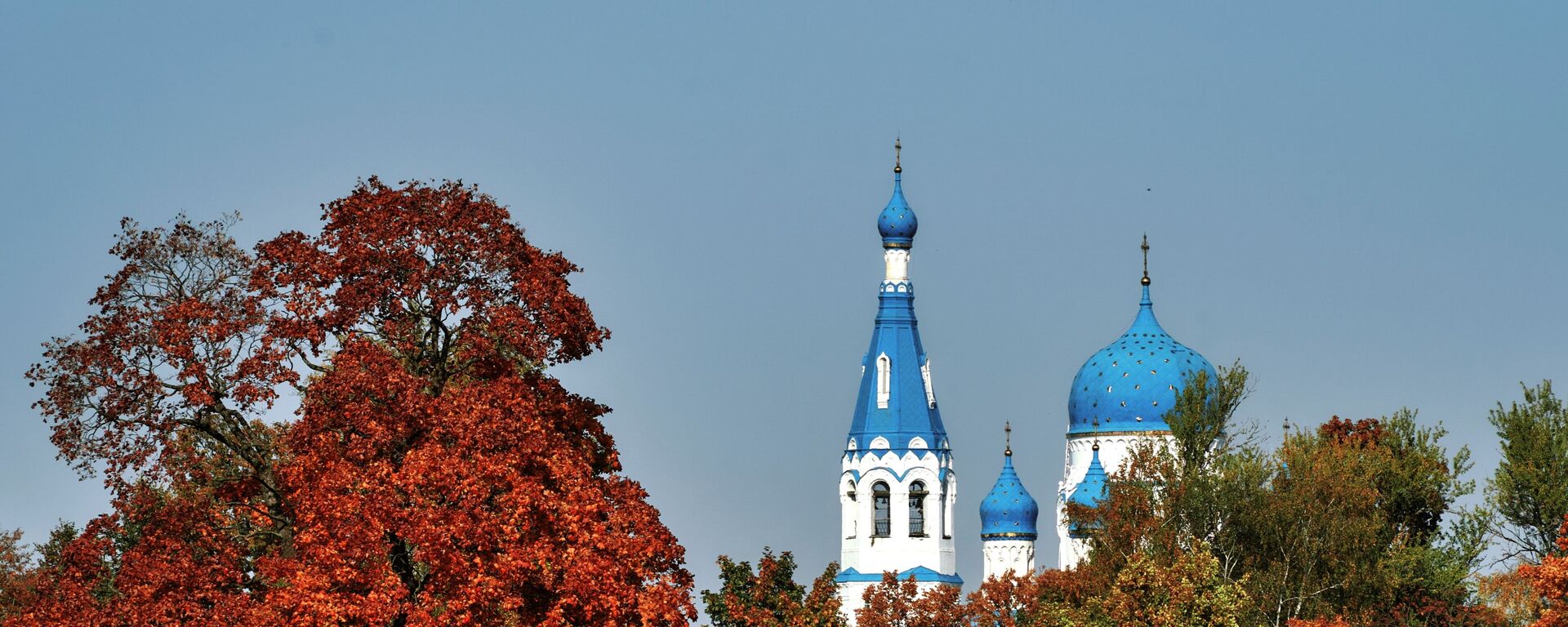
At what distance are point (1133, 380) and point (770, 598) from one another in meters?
27.2

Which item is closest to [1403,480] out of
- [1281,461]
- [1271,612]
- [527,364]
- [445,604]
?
[1281,461]

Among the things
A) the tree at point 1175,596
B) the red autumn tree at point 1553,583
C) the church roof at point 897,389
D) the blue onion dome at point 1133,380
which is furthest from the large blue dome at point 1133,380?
the red autumn tree at point 1553,583

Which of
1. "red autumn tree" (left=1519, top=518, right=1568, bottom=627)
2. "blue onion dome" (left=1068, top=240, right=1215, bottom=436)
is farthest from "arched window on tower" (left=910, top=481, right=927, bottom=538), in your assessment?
"red autumn tree" (left=1519, top=518, right=1568, bottom=627)

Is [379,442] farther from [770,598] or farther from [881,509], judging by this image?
[881,509]

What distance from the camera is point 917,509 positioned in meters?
88.6

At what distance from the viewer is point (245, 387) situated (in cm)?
4100

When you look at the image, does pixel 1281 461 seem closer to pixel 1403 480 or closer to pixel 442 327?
pixel 1403 480

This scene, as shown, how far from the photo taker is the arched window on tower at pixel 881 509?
3487 inches

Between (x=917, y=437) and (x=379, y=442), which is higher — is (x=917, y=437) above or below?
above

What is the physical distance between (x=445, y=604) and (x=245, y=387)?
445cm

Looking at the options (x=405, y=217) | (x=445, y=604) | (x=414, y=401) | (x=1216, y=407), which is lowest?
(x=445, y=604)

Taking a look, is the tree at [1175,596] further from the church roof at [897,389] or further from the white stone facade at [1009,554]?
the white stone facade at [1009,554]

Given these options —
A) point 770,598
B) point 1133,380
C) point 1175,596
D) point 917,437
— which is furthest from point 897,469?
point 1175,596

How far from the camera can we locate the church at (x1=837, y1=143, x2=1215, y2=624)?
8788cm
